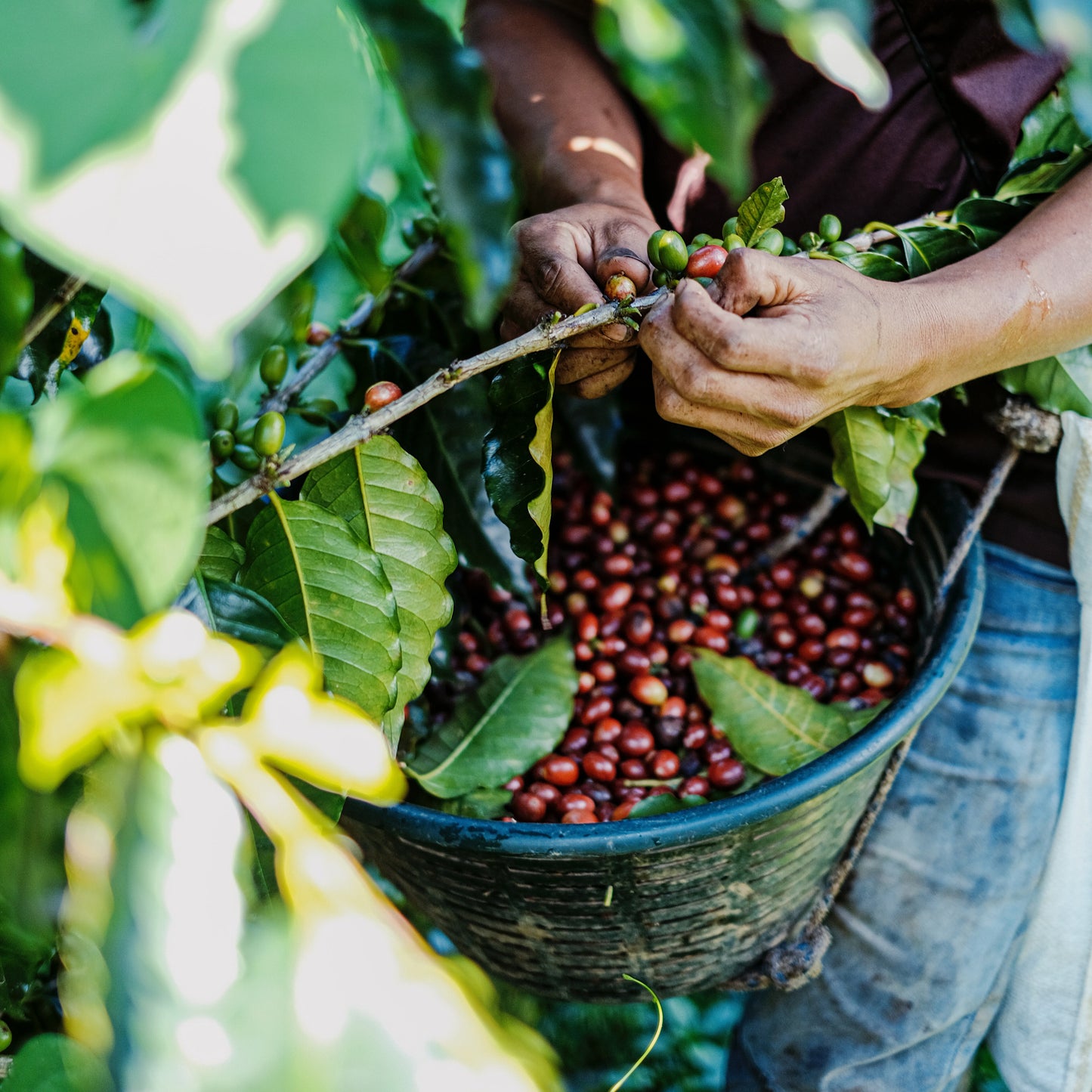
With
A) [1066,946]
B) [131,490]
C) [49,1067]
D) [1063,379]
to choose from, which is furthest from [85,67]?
[1066,946]

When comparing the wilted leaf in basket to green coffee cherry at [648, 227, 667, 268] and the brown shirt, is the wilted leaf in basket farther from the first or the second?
green coffee cherry at [648, 227, 667, 268]

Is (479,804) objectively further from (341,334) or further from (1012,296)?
(1012,296)

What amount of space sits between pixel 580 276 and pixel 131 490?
23.6 inches

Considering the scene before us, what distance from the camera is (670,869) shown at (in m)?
0.96

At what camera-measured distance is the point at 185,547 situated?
36 cm


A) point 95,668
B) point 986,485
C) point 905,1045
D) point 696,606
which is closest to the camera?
point 95,668

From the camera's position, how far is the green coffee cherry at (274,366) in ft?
3.17

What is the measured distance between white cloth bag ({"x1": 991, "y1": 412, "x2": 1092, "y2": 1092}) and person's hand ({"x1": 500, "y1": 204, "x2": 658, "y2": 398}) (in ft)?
2.31

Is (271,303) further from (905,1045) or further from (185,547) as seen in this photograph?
(905,1045)

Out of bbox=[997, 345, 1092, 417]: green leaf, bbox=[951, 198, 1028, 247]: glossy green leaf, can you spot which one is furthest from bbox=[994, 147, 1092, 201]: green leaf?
bbox=[997, 345, 1092, 417]: green leaf

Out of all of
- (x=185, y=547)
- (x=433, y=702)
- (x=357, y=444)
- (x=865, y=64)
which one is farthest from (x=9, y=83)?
(x=433, y=702)

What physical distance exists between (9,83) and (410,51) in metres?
0.19

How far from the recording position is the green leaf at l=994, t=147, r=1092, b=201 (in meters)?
1.05

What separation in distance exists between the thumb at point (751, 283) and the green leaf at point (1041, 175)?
480 mm
